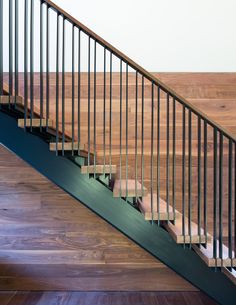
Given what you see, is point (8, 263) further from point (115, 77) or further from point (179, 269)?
point (115, 77)

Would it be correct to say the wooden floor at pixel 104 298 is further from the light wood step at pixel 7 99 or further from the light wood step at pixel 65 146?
the light wood step at pixel 7 99

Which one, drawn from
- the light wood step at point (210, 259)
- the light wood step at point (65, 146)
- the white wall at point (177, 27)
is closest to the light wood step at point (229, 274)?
the light wood step at point (210, 259)

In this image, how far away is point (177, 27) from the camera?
362cm

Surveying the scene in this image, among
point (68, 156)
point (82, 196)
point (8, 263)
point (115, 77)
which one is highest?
point (115, 77)

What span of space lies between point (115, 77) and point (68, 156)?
155 cm

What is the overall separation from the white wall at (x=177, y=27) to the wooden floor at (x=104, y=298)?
2.34 meters

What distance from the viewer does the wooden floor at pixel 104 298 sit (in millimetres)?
3039

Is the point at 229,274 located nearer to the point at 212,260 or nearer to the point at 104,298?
the point at 212,260

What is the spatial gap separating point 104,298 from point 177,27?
2.91m

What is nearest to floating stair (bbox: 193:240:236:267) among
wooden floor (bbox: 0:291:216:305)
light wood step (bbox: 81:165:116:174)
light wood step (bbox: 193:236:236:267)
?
light wood step (bbox: 193:236:236:267)

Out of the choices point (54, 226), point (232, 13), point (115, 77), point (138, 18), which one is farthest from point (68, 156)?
point (232, 13)

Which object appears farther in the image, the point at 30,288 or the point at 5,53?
the point at 5,53

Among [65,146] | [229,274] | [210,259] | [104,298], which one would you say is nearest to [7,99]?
[65,146]

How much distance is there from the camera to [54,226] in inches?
133
